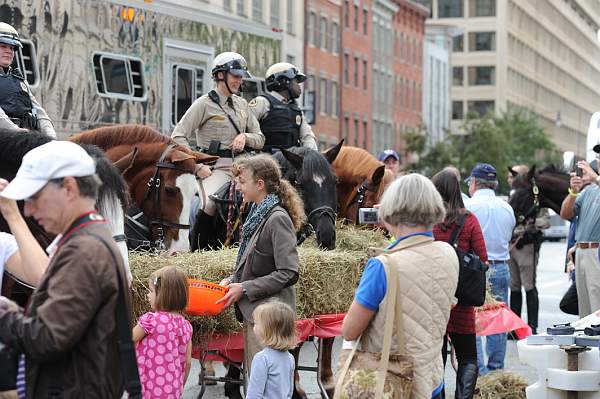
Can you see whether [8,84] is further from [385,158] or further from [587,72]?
[587,72]

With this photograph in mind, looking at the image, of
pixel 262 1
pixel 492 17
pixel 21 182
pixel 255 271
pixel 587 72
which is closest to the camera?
pixel 21 182

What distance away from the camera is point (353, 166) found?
14.9 m

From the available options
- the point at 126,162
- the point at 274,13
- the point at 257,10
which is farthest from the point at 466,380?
the point at 274,13

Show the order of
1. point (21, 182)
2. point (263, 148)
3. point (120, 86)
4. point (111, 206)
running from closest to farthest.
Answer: point (21, 182) < point (111, 206) < point (263, 148) < point (120, 86)

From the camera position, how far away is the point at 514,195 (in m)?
19.3

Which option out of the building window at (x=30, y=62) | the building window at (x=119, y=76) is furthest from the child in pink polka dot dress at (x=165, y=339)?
the building window at (x=119, y=76)

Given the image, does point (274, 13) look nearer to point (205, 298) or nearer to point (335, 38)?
point (335, 38)

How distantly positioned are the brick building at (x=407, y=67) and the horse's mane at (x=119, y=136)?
264 ft

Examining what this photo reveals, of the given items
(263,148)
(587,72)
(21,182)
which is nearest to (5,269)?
(21,182)

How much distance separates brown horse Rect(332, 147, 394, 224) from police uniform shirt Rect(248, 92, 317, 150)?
1.59ft

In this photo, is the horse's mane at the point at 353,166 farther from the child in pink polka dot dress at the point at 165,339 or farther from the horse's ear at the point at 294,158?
the child in pink polka dot dress at the point at 165,339

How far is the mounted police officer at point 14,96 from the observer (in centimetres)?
1044

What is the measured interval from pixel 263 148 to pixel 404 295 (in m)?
7.50

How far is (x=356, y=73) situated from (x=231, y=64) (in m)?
69.4
